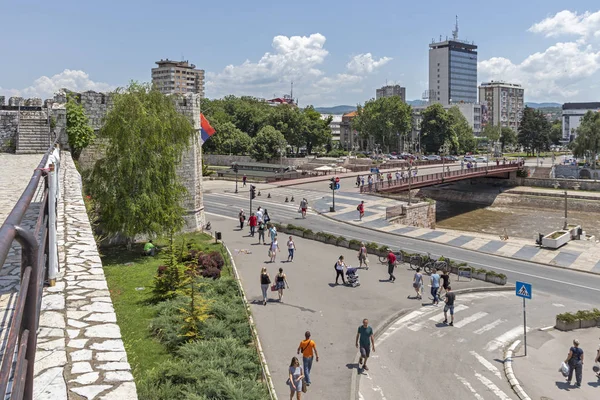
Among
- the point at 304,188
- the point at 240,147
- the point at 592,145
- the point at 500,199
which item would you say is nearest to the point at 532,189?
the point at 500,199

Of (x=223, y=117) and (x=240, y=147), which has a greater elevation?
(x=223, y=117)

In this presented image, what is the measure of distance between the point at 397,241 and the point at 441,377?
17.9 meters

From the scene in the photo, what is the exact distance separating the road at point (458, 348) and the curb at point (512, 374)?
133mm

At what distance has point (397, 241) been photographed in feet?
101

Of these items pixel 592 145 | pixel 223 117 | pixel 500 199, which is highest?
pixel 223 117

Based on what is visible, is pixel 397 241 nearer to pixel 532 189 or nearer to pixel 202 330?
pixel 202 330

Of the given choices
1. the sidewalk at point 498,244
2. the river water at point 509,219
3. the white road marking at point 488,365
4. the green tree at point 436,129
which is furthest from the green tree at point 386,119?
the white road marking at point 488,365

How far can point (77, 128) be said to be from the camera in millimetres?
21000

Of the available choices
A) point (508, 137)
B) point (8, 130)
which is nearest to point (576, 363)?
point (8, 130)

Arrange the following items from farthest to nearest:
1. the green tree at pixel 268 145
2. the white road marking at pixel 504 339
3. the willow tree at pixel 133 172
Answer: the green tree at pixel 268 145
the willow tree at pixel 133 172
the white road marking at pixel 504 339

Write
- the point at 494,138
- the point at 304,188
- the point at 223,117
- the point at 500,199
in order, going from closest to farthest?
the point at 304,188, the point at 500,199, the point at 223,117, the point at 494,138

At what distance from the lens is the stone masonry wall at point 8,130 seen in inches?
726

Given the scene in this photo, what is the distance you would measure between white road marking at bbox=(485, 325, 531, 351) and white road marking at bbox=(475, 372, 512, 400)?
2126 millimetres

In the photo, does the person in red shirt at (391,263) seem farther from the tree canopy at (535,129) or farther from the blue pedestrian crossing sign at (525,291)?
the tree canopy at (535,129)
